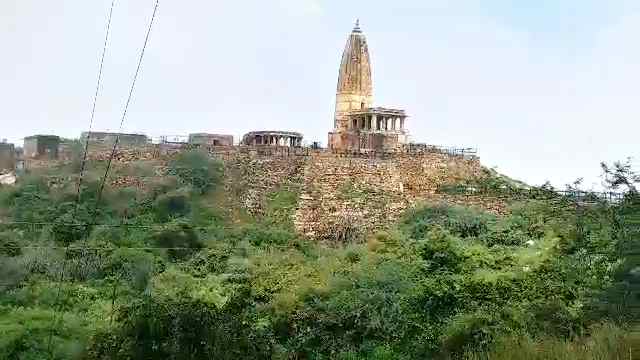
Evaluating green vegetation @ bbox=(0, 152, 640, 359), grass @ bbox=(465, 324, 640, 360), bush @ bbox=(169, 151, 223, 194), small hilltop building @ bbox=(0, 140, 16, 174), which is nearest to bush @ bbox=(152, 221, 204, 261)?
green vegetation @ bbox=(0, 152, 640, 359)

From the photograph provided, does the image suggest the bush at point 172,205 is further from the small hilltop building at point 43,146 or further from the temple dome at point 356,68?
the temple dome at point 356,68

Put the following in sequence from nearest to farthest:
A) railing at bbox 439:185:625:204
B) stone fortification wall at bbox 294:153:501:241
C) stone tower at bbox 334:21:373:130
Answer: railing at bbox 439:185:625:204 < stone fortification wall at bbox 294:153:501:241 < stone tower at bbox 334:21:373:130

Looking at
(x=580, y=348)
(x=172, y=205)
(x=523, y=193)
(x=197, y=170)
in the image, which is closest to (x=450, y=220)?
(x=523, y=193)

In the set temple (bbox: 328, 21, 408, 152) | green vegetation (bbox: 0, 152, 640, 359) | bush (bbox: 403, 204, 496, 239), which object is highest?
temple (bbox: 328, 21, 408, 152)

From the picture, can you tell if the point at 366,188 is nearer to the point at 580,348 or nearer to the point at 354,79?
the point at 354,79

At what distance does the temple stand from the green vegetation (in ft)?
11.6

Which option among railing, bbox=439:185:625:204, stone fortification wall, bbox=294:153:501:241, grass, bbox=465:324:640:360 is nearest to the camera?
grass, bbox=465:324:640:360

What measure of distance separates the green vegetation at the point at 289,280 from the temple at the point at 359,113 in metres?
3.52

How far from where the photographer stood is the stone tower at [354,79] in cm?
3209

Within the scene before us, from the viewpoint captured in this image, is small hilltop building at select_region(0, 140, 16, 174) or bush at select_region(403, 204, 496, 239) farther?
small hilltop building at select_region(0, 140, 16, 174)

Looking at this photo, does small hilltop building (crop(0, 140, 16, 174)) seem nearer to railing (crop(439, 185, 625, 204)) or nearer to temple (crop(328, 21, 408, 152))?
temple (crop(328, 21, 408, 152))

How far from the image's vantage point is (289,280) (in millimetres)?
18875

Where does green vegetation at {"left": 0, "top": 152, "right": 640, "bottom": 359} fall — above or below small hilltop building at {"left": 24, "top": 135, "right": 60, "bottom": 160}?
below

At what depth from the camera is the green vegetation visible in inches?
480
